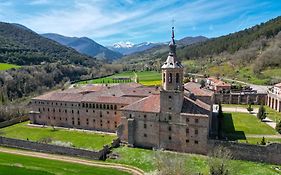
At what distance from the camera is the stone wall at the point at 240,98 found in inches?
3408

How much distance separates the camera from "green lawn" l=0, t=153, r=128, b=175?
40812mm

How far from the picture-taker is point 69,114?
2571 inches

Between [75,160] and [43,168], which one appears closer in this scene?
[43,168]

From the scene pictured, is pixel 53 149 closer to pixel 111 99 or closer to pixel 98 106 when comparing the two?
pixel 98 106

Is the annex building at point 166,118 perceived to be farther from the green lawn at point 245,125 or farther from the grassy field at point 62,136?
the green lawn at point 245,125

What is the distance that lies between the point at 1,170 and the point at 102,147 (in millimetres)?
16184

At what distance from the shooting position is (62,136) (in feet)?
191

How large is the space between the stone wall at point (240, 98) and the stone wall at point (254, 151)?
4475 centimetres

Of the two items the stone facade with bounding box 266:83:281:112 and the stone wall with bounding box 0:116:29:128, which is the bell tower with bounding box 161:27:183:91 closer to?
the stone facade with bounding box 266:83:281:112

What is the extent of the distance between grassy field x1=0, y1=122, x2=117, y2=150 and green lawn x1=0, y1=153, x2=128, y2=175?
278 inches

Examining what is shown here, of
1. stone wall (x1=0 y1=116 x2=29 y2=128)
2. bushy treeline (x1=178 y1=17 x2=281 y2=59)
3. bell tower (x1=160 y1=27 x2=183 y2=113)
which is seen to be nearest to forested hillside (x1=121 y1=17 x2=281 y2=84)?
bushy treeline (x1=178 y1=17 x2=281 y2=59)

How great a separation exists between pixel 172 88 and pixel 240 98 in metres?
48.1

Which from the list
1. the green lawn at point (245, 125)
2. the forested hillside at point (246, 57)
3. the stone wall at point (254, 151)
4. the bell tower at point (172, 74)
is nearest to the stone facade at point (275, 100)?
the green lawn at point (245, 125)

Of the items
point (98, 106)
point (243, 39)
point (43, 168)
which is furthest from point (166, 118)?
point (243, 39)
